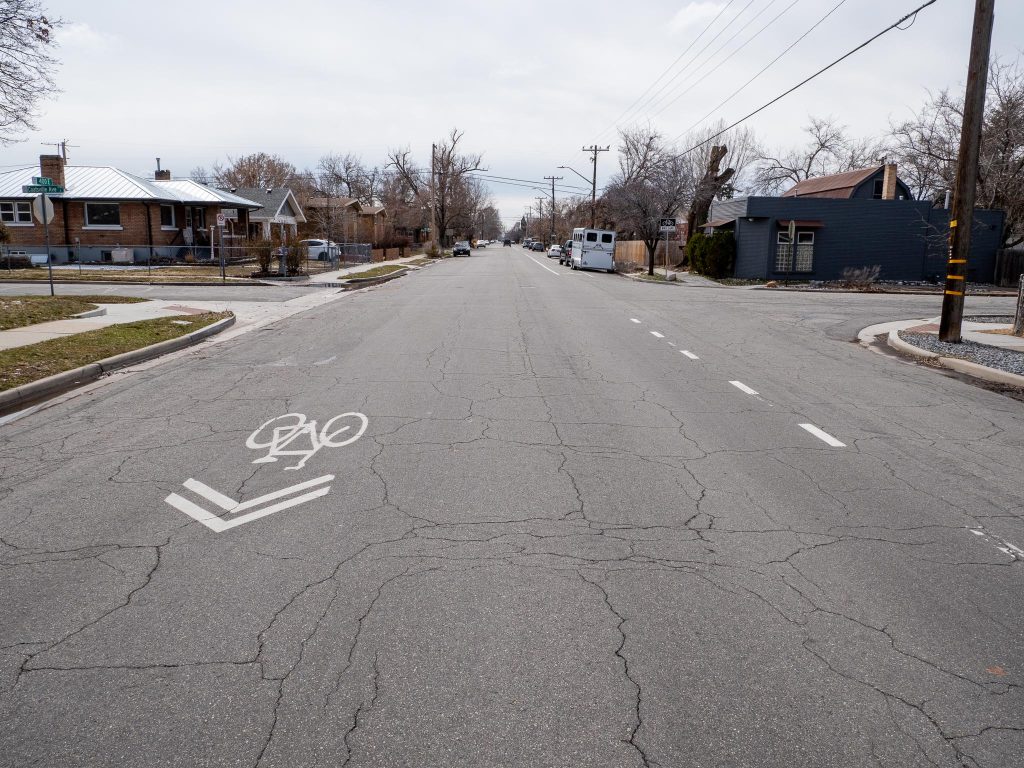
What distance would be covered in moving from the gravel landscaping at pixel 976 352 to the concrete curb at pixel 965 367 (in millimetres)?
165

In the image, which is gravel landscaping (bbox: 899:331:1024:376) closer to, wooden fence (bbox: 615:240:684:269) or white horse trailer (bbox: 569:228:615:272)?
white horse trailer (bbox: 569:228:615:272)

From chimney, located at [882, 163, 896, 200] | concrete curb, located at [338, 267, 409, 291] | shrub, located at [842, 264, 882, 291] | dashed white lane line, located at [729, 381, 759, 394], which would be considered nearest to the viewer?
dashed white lane line, located at [729, 381, 759, 394]

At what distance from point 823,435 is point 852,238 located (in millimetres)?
34631

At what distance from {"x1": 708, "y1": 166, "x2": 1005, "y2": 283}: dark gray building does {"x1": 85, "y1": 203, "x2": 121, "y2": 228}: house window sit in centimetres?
3261

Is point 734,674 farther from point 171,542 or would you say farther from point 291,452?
point 291,452

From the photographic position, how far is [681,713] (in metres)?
3.34

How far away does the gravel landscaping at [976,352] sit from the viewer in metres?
12.9

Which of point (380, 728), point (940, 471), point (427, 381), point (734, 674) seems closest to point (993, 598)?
point (734, 674)

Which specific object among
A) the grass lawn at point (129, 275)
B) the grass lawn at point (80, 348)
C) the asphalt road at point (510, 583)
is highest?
the grass lawn at point (129, 275)

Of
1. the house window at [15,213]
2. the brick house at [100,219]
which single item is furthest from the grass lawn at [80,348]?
the house window at [15,213]

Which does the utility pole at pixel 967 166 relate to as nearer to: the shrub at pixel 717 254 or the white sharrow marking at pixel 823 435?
the white sharrow marking at pixel 823 435

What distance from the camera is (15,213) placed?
43188 mm

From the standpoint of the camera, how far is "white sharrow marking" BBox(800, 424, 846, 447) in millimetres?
7855

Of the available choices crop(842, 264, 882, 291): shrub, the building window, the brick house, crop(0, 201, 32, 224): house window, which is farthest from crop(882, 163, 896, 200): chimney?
crop(0, 201, 32, 224): house window
